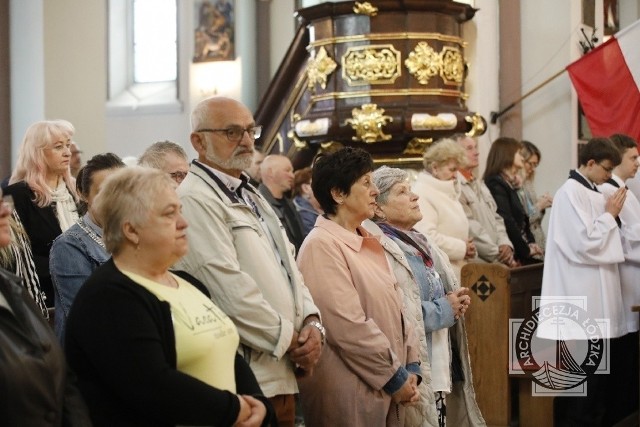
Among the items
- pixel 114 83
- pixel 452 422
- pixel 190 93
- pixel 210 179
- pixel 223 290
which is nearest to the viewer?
pixel 223 290

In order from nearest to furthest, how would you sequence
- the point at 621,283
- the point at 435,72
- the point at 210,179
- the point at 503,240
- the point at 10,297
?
1. the point at 10,297
2. the point at 210,179
3. the point at 621,283
4. the point at 503,240
5. the point at 435,72

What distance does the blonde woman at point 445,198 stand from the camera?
6.79 metres

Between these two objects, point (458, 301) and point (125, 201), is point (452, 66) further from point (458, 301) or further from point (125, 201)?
point (125, 201)

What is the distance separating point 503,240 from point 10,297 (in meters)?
5.21

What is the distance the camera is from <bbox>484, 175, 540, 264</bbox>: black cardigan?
8008 mm

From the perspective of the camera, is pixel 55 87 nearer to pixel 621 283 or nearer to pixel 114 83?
pixel 621 283

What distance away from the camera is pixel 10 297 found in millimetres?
2936

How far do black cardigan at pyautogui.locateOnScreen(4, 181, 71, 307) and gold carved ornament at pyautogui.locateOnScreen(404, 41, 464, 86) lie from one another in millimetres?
4195

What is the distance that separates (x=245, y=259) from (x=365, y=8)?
5.33 meters

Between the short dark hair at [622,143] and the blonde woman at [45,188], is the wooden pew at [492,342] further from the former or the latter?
the blonde woman at [45,188]

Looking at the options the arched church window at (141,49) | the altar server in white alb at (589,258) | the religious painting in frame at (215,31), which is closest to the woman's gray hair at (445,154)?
the altar server in white alb at (589,258)

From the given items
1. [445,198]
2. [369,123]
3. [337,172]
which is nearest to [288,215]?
[445,198]

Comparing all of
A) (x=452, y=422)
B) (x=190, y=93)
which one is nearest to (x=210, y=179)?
(x=452, y=422)

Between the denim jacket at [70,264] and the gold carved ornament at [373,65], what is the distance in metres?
5.03
